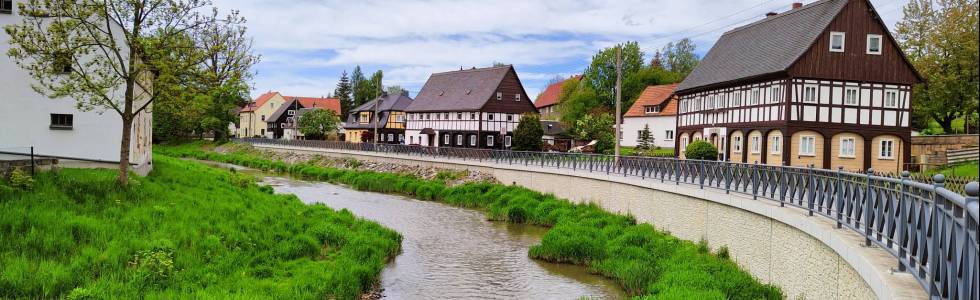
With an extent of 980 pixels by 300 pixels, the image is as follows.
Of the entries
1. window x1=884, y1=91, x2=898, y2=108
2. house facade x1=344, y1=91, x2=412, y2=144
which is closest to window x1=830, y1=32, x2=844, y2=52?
window x1=884, y1=91, x2=898, y2=108

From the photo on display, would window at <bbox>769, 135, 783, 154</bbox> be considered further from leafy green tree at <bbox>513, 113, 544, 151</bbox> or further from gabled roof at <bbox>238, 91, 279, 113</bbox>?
gabled roof at <bbox>238, 91, 279, 113</bbox>

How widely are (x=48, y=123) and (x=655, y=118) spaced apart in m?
44.4

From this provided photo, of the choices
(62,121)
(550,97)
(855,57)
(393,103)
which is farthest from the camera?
(550,97)

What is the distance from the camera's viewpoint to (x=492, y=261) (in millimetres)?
17734

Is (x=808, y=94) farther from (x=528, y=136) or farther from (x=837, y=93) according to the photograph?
(x=528, y=136)

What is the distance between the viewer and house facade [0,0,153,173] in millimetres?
18578

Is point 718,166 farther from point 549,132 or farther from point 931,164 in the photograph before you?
point 549,132

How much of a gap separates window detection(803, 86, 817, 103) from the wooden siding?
1.77ft

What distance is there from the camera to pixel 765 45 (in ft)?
111

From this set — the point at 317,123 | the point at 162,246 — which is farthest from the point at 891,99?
the point at 317,123

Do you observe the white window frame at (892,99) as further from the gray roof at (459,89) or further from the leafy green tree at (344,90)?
the leafy green tree at (344,90)

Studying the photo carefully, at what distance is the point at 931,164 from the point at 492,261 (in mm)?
23883

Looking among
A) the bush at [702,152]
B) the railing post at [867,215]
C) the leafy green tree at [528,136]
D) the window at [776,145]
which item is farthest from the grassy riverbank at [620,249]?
the leafy green tree at [528,136]

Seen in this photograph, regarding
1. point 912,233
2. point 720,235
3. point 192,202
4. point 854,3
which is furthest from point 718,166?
point 854,3
